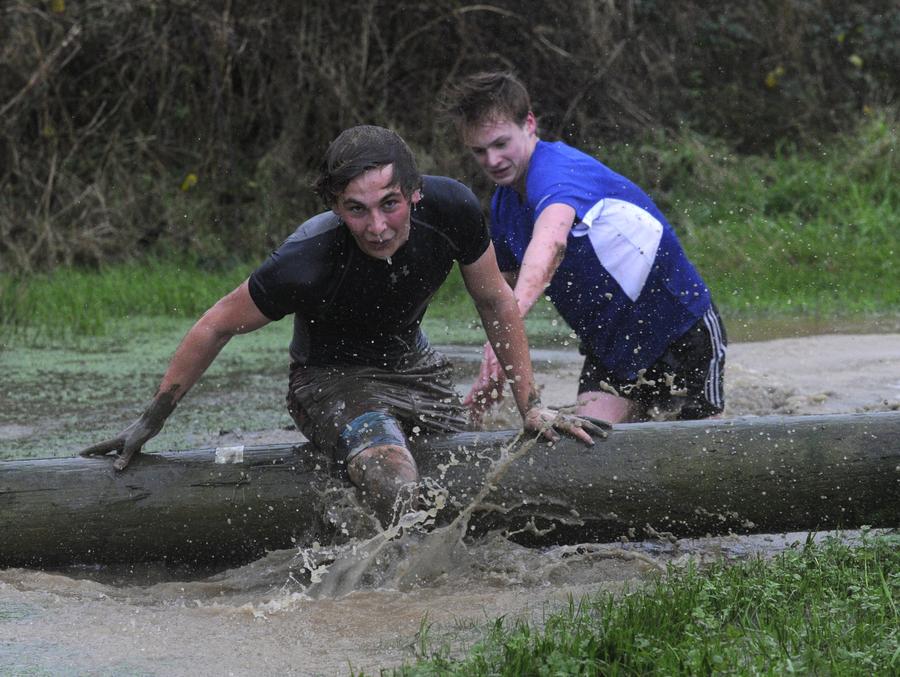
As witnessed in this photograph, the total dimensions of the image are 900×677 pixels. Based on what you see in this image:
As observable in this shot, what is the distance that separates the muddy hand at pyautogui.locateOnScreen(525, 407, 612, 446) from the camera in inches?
170

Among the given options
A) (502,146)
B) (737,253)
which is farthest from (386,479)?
(737,253)

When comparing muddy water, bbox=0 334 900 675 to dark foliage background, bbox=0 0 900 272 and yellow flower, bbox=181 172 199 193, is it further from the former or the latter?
yellow flower, bbox=181 172 199 193

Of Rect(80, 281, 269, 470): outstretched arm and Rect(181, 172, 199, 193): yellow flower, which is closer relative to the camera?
Rect(80, 281, 269, 470): outstretched arm

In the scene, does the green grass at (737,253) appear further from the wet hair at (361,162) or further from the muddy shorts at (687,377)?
the wet hair at (361,162)

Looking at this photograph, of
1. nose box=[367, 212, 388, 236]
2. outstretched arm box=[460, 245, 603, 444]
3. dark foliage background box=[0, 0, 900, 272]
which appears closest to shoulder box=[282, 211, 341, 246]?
nose box=[367, 212, 388, 236]

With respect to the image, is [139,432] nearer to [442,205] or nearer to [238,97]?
[442,205]

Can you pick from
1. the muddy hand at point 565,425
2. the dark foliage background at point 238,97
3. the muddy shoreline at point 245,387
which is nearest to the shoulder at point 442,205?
the muddy hand at point 565,425

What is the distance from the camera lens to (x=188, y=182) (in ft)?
45.3

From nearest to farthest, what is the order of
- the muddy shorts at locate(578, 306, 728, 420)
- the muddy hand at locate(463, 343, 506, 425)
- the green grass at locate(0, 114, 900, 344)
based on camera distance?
the muddy hand at locate(463, 343, 506, 425) < the muddy shorts at locate(578, 306, 728, 420) < the green grass at locate(0, 114, 900, 344)

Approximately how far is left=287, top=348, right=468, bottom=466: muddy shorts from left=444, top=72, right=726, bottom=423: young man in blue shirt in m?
0.50

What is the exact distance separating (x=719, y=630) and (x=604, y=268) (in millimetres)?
2373

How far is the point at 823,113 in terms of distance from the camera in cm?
1548

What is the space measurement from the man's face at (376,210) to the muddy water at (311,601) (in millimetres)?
894

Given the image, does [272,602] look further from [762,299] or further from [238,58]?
[238,58]
